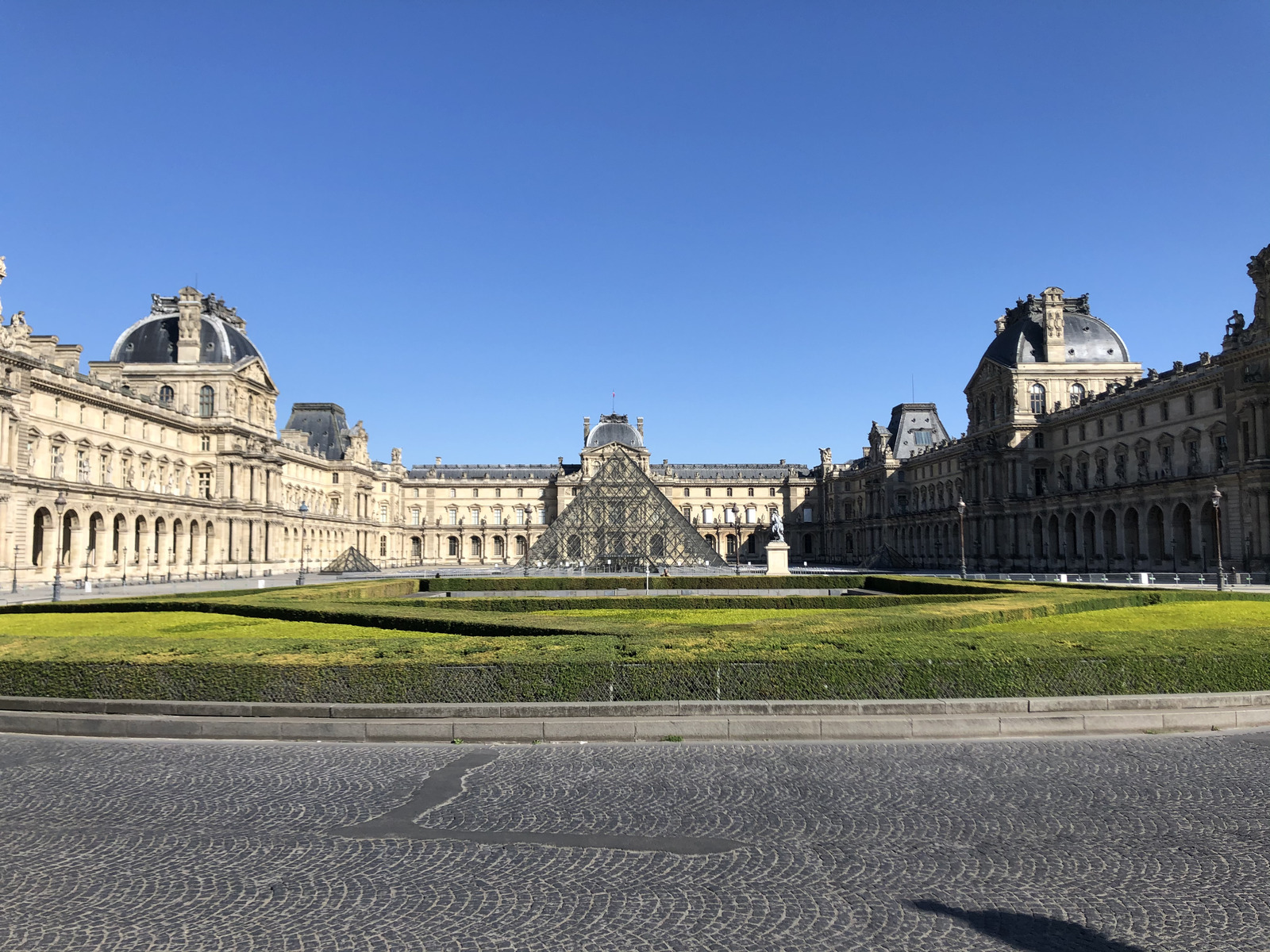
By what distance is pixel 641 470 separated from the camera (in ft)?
233

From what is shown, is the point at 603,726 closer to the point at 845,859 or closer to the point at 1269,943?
the point at 845,859

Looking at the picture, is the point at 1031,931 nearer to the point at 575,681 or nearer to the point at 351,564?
the point at 575,681

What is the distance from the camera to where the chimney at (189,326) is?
225 ft

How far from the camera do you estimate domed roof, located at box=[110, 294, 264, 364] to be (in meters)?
69.9

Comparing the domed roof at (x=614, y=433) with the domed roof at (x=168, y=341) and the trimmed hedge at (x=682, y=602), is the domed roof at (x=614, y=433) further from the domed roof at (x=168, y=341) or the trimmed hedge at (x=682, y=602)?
the trimmed hedge at (x=682, y=602)

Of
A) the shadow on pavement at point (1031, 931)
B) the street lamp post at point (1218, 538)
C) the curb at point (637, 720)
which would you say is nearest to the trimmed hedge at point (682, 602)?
the curb at point (637, 720)

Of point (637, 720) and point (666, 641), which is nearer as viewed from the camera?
point (637, 720)

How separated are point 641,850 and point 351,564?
3022 inches

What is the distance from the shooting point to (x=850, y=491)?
107 m

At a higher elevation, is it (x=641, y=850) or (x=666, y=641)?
(x=666, y=641)

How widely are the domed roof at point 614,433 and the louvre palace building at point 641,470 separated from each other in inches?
43.1

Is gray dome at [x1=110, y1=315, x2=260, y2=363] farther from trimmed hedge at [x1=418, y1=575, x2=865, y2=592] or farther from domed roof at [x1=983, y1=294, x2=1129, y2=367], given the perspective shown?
domed roof at [x1=983, y1=294, x2=1129, y2=367]

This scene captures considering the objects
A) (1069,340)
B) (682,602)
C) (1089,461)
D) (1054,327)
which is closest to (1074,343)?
(1069,340)

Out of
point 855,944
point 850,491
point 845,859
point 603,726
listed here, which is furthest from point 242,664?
point 850,491
